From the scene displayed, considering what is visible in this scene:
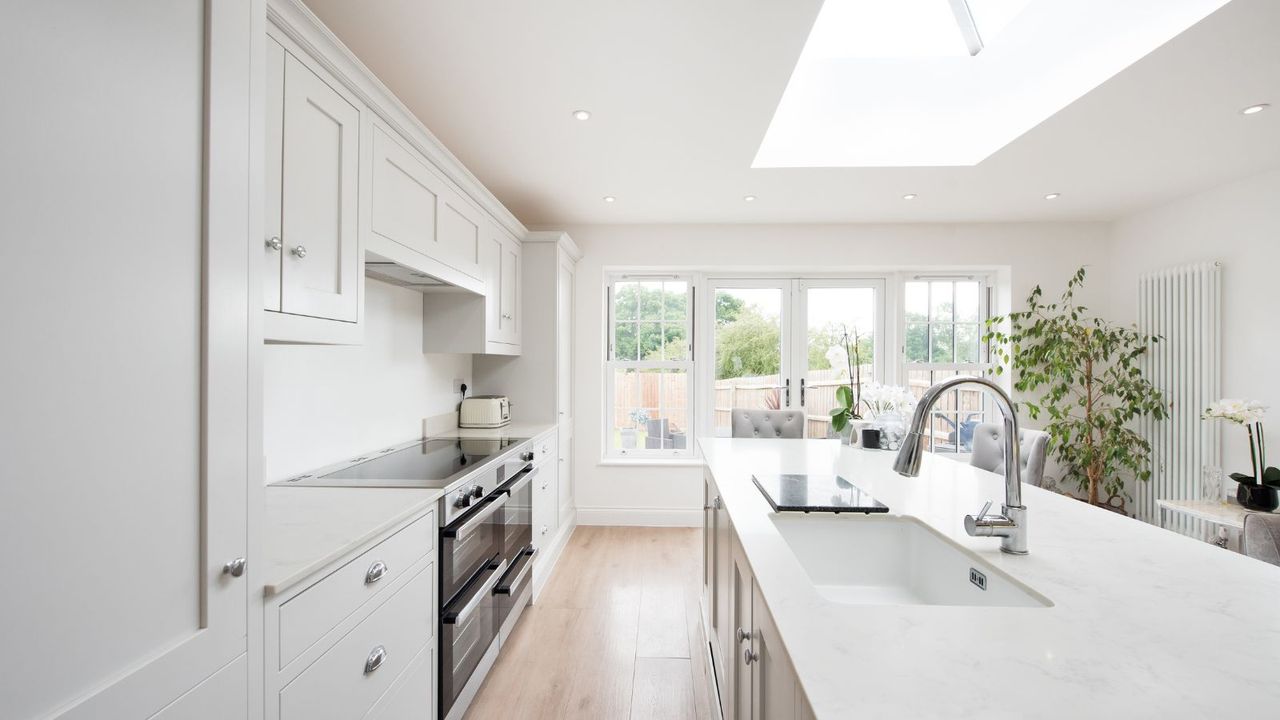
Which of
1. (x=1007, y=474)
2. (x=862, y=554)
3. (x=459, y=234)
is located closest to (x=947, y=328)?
(x=862, y=554)

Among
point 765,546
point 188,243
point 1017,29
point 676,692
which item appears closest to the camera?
point 188,243

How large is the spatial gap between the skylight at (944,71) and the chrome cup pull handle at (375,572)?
2.29 metres

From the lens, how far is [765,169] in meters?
2.84

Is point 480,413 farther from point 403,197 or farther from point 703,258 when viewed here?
point 703,258

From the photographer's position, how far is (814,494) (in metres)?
1.41

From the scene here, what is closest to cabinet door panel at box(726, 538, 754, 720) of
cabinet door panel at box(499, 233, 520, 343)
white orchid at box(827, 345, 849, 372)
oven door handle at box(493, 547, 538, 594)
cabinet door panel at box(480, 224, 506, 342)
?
oven door handle at box(493, 547, 538, 594)

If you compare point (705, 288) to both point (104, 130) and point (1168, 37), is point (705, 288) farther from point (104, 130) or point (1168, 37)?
point (104, 130)

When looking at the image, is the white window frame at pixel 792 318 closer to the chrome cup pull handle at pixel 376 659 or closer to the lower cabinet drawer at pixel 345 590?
the lower cabinet drawer at pixel 345 590

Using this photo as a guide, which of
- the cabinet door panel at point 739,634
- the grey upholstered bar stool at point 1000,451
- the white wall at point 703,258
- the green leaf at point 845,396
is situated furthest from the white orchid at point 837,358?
the white wall at point 703,258

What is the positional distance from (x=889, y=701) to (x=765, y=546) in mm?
503

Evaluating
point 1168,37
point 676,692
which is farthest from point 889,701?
point 1168,37

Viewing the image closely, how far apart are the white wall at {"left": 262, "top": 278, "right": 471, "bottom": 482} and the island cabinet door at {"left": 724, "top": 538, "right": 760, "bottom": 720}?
153 centimetres

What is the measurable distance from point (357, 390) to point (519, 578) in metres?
1.16

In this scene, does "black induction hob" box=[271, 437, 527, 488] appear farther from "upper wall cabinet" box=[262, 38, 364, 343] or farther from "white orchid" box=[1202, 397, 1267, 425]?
"white orchid" box=[1202, 397, 1267, 425]
